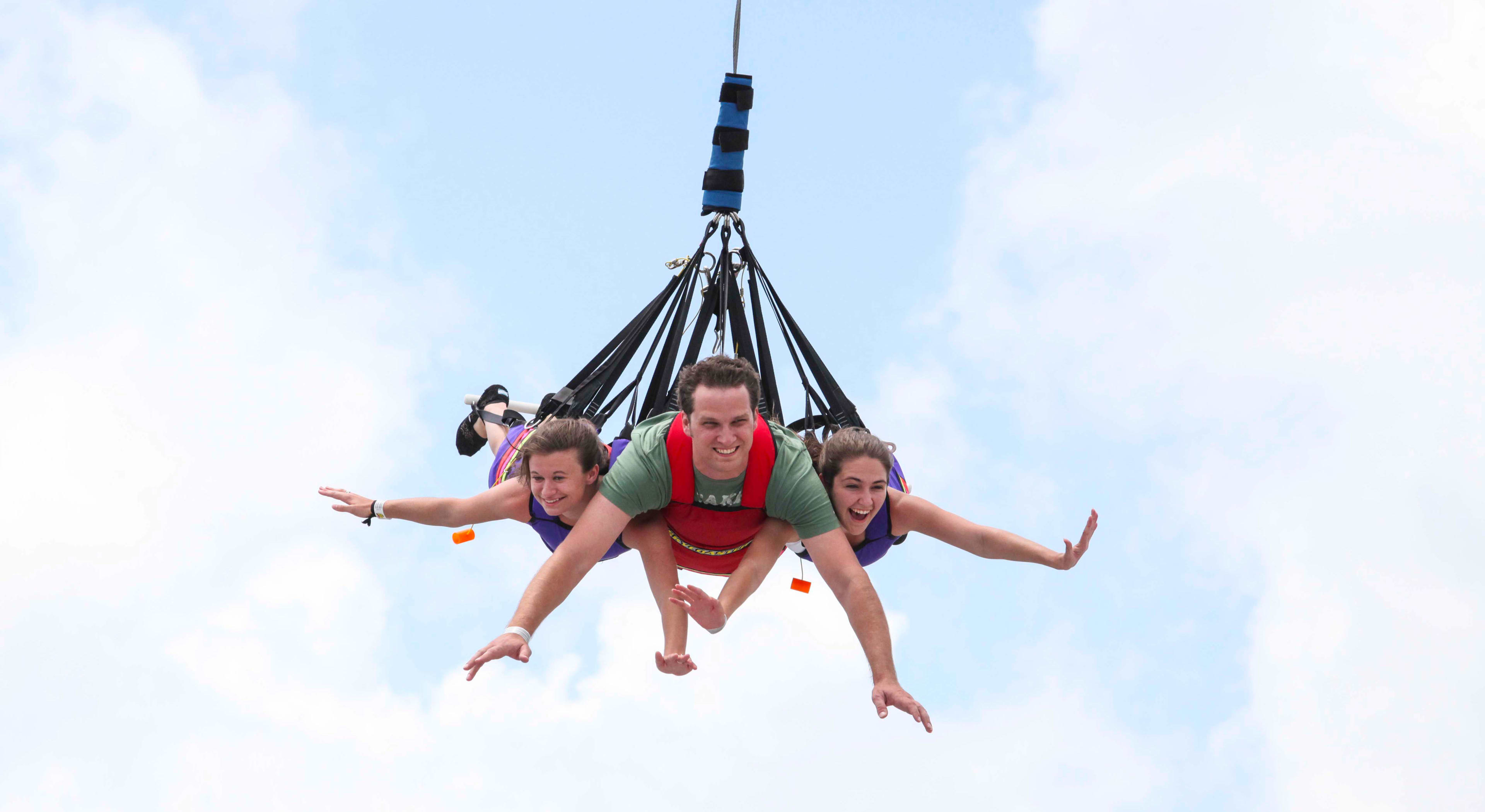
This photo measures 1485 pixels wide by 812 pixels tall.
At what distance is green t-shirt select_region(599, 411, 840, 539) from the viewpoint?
5.16 m

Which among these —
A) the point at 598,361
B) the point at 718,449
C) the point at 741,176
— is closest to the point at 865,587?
the point at 718,449

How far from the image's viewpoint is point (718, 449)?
16.5ft

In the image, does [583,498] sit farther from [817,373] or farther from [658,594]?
[817,373]

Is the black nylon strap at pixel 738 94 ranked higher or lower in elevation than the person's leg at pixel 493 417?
higher

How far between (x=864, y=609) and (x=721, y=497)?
64cm

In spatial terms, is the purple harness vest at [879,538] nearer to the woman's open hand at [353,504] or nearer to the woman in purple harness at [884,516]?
the woman in purple harness at [884,516]

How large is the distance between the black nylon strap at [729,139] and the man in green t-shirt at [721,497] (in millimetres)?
1196

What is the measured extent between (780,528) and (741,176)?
59.6 inches

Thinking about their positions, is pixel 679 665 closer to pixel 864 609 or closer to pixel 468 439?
pixel 864 609

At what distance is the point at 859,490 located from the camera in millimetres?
5285

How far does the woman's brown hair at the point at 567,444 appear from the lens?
5.18m

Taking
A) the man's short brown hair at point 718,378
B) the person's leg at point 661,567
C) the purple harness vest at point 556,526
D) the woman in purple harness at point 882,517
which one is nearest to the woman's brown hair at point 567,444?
the purple harness vest at point 556,526

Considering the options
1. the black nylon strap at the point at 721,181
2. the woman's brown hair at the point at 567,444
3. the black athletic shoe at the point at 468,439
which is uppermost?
the black nylon strap at the point at 721,181

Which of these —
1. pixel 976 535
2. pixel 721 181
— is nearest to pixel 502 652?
pixel 976 535
